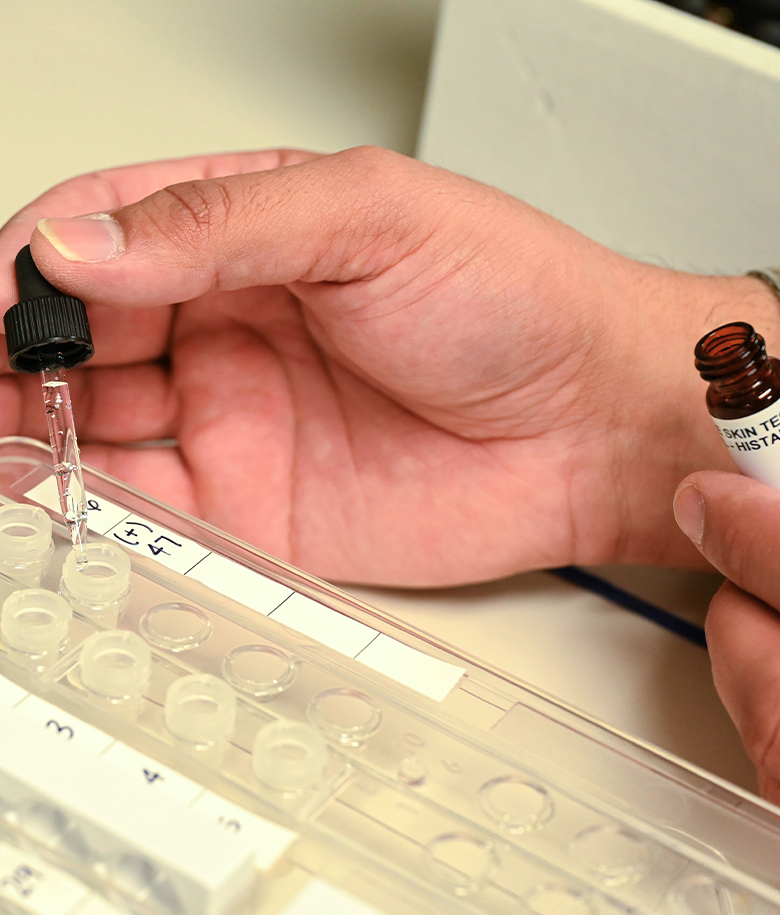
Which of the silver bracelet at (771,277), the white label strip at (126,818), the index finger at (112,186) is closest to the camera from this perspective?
the white label strip at (126,818)

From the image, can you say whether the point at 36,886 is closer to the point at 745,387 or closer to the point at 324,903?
the point at 324,903

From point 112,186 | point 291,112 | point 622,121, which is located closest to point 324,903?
point 112,186

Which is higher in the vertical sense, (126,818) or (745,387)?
(745,387)

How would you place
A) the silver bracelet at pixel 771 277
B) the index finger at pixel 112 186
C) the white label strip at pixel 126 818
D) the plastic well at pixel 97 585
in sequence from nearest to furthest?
1. the white label strip at pixel 126 818
2. the plastic well at pixel 97 585
3. the index finger at pixel 112 186
4. the silver bracelet at pixel 771 277

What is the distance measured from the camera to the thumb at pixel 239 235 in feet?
1.77

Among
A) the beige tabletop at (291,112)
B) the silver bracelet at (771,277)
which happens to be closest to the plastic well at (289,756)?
the beige tabletop at (291,112)

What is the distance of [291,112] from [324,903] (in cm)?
97

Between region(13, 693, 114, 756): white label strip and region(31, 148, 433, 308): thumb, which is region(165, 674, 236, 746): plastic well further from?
region(31, 148, 433, 308): thumb

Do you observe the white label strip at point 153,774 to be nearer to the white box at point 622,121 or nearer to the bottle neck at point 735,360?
the bottle neck at point 735,360

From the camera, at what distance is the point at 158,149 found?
3.34 ft

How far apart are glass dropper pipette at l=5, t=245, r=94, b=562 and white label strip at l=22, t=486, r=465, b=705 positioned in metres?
0.01

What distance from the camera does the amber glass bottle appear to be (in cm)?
51

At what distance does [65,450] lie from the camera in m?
0.56

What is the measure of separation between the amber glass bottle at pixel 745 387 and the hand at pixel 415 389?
170 millimetres
